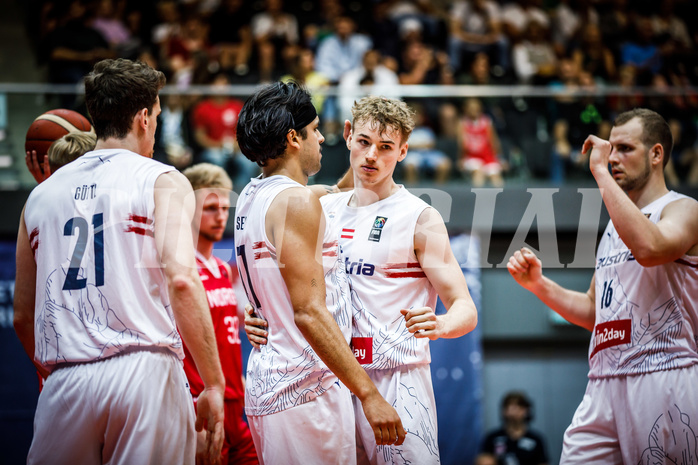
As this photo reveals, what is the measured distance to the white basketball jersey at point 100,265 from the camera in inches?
117

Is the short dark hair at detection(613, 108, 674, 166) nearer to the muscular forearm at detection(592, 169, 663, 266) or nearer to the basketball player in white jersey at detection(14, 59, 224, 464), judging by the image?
the muscular forearm at detection(592, 169, 663, 266)

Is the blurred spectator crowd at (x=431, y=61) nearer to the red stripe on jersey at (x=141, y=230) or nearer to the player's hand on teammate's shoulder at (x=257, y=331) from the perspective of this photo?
the player's hand on teammate's shoulder at (x=257, y=331)

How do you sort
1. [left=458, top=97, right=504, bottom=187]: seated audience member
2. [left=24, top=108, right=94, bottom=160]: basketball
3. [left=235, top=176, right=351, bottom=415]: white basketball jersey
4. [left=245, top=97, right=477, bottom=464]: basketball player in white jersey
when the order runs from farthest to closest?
[left=458, top=97, right=504, bottom=187]: seated audience member, [left=24, top=108, right=94, bottom=160]: basketball, [left=245, top=97, right=477, bottom=464]: basketball player in white jersey, [left=235, top=176, right=351, bottom=415]: white basketball jersey

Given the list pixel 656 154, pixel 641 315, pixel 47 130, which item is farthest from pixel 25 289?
pixel 656 154

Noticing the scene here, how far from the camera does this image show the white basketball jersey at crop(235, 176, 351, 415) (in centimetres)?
312

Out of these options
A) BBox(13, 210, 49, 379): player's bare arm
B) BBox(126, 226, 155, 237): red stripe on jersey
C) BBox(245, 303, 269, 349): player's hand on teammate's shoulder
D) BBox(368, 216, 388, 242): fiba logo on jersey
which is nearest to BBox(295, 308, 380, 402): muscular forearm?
BBox(245, 303, 269, 349): player's hand on teammate's shoulder

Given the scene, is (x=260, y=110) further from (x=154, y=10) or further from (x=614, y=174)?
(x=154, y=10)

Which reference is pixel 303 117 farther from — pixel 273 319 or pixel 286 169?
pixel 273 319

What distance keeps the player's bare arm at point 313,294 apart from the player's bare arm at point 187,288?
408mm

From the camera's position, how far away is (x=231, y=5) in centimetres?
1170

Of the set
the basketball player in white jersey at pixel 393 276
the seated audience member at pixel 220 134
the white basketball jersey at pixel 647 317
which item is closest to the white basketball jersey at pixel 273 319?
the basketball player in white jersey at pixel 393 276

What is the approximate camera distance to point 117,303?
9.75 ft

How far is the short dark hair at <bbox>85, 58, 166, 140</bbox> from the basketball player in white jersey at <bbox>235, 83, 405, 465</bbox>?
20.0 inches

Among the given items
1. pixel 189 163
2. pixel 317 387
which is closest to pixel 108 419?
pixel 317 387
